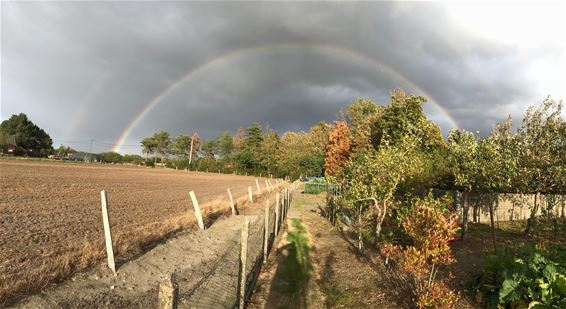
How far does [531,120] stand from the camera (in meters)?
16.0

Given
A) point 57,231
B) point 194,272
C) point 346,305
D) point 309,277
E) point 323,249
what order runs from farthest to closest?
point 323,249 → point 57,231 → point 309,277 → point 194,272 → point 346,305

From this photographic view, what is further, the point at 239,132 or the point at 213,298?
the point at 239,132

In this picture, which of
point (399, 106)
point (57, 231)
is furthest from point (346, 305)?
point (399, 106)

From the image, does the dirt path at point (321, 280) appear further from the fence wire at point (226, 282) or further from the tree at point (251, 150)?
the tree at point (251, 150)

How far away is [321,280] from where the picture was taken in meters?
9.88

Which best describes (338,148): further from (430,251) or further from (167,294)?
(167,294)

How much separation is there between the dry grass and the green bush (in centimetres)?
800

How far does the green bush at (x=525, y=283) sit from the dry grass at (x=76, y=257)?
315 inches

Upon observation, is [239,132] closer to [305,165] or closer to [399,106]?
[305,165]

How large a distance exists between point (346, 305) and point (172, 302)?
5.69 m

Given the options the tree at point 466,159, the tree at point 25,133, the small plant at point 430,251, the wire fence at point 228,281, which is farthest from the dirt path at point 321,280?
the tree at point 25,133

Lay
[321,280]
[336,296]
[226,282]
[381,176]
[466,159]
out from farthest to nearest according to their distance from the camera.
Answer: [466,159] → [381,176] → [321,280] → [336,296] → [226,282]

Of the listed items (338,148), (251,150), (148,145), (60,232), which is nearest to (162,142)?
(148,145)

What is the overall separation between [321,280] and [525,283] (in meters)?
4.90
